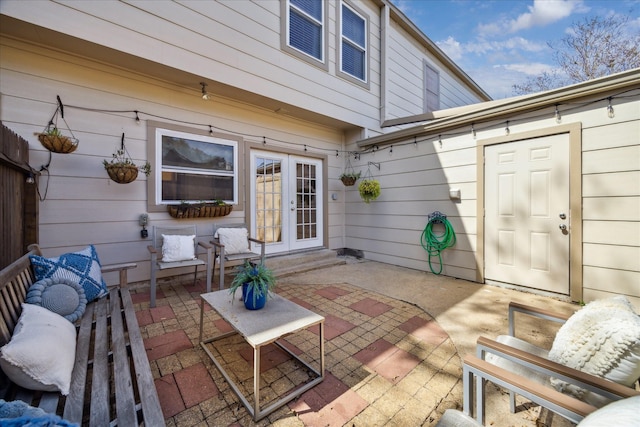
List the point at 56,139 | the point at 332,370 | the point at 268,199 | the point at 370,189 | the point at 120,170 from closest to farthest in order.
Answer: the point at 332,370
the point at 56,139
the point at 120,170
the point at 268,199
the point at 370,189

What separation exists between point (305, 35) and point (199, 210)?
3490 millimetres

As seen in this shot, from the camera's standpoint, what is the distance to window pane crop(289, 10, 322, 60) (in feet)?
14.7

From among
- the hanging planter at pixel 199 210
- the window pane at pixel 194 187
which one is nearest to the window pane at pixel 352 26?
the window pane at pixel 194 187

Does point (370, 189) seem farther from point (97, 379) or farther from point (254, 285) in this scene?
point (97, 379)

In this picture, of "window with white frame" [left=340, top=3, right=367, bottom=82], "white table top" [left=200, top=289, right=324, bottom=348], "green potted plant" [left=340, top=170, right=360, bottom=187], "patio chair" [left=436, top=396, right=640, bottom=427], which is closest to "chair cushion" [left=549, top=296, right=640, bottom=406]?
"patio chair" [left=436, top=396, right=640, bottom=427]

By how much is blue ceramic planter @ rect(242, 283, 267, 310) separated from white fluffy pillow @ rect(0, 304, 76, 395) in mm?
903

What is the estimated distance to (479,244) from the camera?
13.0 ft

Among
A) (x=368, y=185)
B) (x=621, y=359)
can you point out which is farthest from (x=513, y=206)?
(x=621, y=359)

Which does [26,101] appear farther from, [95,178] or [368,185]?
[368,185]

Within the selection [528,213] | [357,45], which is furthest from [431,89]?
[528,213]

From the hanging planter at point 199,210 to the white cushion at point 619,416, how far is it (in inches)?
158

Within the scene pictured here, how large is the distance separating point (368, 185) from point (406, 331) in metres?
3.01

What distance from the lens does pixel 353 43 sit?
5398 mm

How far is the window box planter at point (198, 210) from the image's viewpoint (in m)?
3.70
